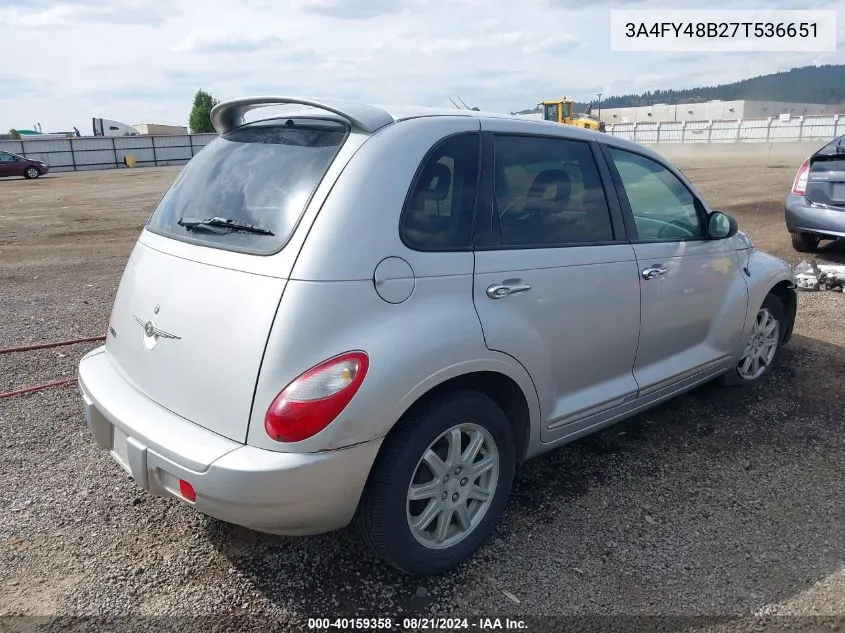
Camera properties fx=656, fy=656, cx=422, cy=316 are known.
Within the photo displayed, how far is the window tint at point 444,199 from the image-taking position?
251 cm

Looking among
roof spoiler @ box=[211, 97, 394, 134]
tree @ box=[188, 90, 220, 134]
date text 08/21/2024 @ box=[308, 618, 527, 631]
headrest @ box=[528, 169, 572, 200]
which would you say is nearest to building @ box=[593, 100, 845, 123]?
tree @ box=[188, 90, 220, 134]

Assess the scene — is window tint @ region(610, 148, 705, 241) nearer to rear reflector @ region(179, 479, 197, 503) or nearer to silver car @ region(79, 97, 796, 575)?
silver car @ region(79, 97, 796, 575)

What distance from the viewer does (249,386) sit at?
224cm

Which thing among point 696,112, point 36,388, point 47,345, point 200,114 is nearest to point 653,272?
point 36,388

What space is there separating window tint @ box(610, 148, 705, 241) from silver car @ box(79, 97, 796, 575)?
1.1 inches

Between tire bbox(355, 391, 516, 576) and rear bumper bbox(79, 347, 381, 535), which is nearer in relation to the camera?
rear bumper bbox(79, 347, 381, 535)

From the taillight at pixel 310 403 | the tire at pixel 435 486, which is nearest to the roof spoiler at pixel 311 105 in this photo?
the taillight at pixel 310 403

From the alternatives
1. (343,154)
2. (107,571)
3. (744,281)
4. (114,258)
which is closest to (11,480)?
(107,571)

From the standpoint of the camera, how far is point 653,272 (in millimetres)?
3367

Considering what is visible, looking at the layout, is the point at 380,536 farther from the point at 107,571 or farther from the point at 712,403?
the point at 712,403

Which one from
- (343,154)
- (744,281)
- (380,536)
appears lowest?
(380,536)

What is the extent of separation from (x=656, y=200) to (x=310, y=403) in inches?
96.6

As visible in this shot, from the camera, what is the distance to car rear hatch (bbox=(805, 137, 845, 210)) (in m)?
7.43

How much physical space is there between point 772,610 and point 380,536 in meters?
1.52
